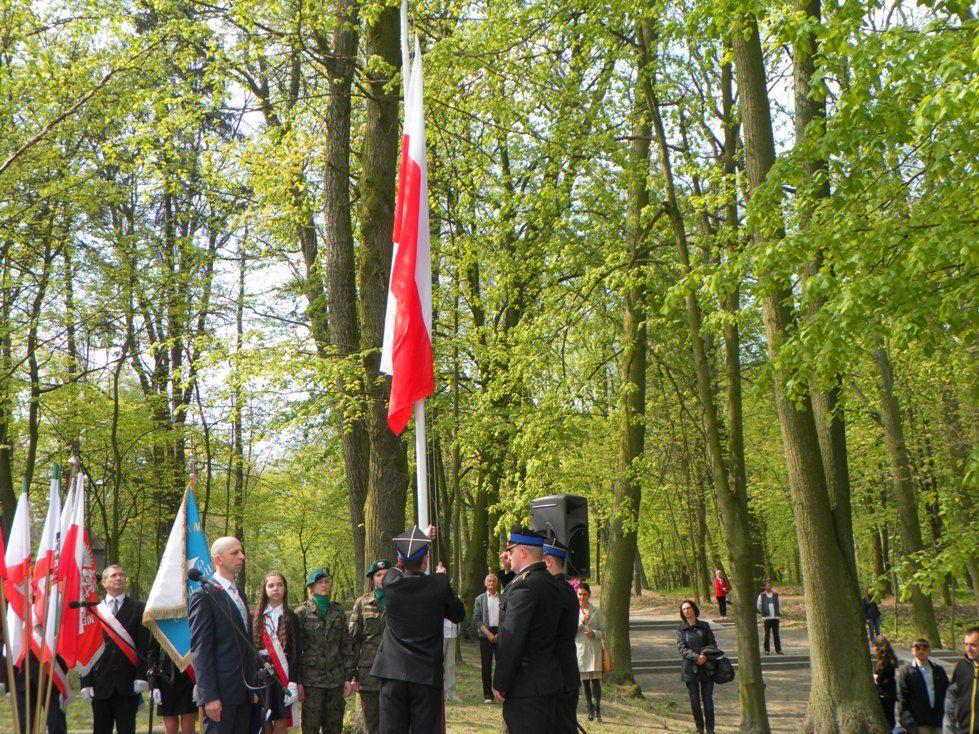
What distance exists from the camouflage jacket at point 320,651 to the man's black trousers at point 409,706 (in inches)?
85.6

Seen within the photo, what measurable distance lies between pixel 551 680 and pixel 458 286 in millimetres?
16004

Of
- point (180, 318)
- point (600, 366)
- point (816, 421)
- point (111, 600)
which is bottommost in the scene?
point (111, 600)

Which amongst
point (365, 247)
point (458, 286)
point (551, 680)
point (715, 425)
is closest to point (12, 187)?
point (458, 286)

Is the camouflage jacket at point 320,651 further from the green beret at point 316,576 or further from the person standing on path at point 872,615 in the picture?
the person standing on path at point 872,615

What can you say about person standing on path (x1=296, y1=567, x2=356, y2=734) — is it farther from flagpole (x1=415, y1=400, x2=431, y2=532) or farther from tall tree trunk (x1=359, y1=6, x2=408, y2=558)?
flagpole (x1=415, y1=400, x2=431, y2=532)

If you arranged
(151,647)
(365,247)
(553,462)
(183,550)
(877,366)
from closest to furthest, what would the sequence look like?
(183,550) → (151,647) → (365,247) → (553,462) → (877,366)

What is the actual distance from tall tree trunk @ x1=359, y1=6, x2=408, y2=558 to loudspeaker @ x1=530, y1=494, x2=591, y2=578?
7.56 feet

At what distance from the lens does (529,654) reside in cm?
700

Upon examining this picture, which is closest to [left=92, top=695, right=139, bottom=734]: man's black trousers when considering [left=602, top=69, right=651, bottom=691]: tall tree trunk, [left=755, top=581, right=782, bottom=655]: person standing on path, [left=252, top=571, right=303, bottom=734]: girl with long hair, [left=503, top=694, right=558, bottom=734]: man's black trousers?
[left=252, top=571, right=303, bottom=734]: girl with long hair

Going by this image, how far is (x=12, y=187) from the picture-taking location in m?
20.3

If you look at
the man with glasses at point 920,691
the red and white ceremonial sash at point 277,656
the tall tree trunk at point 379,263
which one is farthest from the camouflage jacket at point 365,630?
the man with glasses at point 920,691

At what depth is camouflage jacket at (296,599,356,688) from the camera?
8969mm

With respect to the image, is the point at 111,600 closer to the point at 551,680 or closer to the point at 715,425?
the point at 551,680

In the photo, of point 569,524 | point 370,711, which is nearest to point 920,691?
point 569,524
